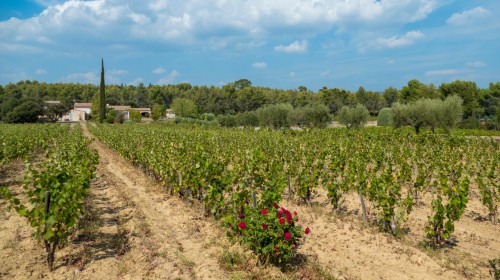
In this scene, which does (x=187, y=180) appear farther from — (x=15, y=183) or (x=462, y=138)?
(x=462, y=138)

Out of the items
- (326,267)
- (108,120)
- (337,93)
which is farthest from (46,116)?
(326,267)

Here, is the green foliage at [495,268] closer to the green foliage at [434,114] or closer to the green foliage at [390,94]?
the green foliage at [434,114]

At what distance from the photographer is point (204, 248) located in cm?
650

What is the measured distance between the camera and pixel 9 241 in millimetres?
6641

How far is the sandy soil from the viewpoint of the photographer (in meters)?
5.56

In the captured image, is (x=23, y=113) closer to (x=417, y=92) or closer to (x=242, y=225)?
(x=242, y=225)

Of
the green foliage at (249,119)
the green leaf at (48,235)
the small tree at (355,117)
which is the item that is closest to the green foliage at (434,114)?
the small tree at (355,117)

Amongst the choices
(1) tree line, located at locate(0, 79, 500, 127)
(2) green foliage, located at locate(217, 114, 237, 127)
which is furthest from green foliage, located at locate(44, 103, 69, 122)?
(2) green foliage, located at locate(217, 114, 237, 127)

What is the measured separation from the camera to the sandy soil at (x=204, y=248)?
5.56 metres

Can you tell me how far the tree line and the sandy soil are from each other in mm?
39562

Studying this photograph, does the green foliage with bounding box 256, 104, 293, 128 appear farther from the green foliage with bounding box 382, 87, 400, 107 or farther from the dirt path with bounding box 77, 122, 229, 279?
the green foliage with bounding box 382, 87, 400, 107

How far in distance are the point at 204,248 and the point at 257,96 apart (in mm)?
86694

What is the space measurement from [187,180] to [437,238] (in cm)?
605

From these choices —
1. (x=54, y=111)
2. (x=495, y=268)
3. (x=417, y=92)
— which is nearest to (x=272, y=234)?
(x=495, y=268)
